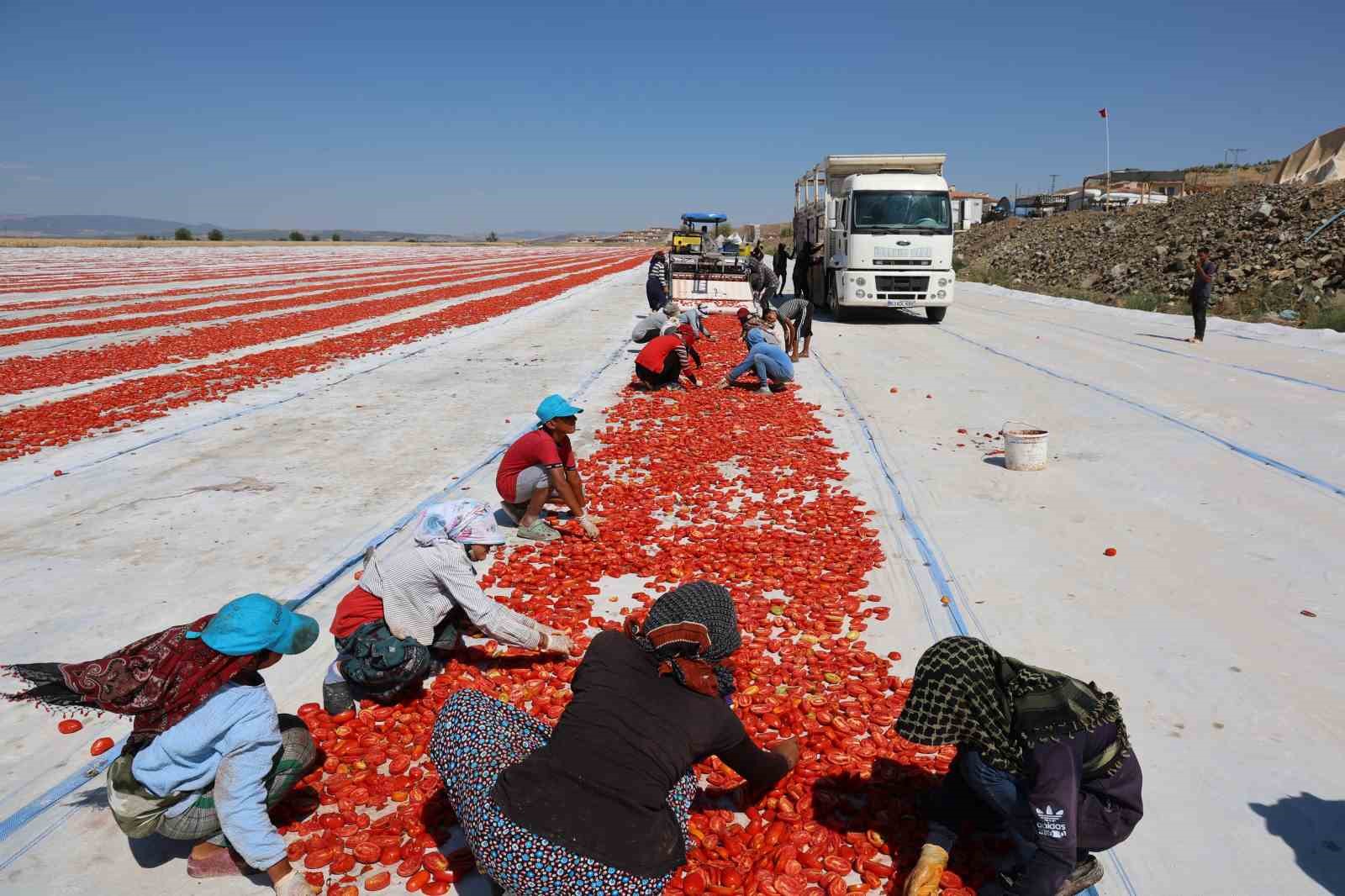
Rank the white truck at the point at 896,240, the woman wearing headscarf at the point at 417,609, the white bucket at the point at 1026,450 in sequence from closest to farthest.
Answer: the woman wearing headscarf at the point at 417,609
the white bucket at the point at 1026,450
the white truck at the point at 896,240

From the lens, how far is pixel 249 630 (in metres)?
3.04

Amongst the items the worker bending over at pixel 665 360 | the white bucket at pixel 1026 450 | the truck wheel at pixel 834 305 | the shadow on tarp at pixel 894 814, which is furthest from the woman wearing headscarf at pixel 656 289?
the shadow on tarp at pixel 894 814

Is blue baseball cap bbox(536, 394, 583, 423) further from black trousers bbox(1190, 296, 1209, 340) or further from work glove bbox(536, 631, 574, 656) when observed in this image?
black trousers bbox(1190, 296, 1209, 340)

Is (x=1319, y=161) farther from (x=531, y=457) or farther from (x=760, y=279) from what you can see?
(x=531, y=457)

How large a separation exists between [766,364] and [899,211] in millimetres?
9643

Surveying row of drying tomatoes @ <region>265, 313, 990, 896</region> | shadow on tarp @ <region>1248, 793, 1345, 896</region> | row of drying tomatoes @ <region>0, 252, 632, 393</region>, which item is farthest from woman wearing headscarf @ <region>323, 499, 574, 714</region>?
row of drying tomatoes @ <region>0, 252, 632, 393</region>

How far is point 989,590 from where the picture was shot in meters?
5.61

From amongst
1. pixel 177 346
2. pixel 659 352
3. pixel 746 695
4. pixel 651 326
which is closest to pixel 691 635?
pixel 746 695

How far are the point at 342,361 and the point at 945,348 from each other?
11.8m

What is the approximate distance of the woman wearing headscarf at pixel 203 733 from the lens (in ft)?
9.77

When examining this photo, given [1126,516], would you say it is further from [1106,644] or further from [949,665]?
[949,665]

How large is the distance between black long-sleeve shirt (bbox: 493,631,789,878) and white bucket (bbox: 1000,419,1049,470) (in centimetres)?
621

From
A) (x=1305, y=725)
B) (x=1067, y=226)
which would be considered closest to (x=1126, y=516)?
(x=1305, y=725)

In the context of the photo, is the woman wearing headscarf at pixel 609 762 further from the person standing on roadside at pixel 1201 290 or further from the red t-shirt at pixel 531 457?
the person standing on roadside at pixel 1201 290
